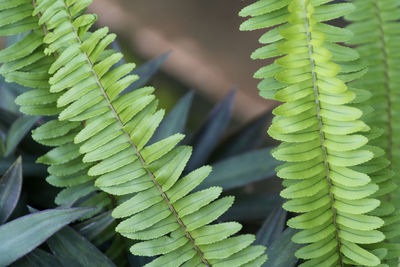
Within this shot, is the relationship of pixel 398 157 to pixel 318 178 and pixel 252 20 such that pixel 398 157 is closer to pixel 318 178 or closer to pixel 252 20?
pixel 318 178

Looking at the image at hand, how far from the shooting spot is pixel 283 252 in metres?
0.74

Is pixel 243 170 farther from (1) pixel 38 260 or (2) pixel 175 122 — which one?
(1) pixel 38 260

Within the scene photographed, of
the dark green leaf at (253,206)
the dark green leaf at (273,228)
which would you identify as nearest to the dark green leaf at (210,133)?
the dark green leaf at (253,206)

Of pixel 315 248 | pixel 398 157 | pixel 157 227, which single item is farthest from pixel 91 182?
pixel 398 157

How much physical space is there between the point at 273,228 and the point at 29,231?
0.36 m

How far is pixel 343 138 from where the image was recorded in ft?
2.03

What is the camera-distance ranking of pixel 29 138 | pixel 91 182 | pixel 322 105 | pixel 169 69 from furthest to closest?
pixel 169 69, pixel 29 138, pixel 91 182, pixel 322 105

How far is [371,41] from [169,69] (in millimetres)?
1003

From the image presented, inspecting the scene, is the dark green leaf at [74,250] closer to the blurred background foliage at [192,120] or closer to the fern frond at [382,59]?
the blurred background foliage at [192,120]

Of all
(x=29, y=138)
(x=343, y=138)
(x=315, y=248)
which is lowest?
(x=315, y=248)

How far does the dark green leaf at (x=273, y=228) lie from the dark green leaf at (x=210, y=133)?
268 millimetres

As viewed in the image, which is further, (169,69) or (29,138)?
(169,69)

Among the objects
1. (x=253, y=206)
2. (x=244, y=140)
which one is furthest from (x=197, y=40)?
(x=253, y=206)

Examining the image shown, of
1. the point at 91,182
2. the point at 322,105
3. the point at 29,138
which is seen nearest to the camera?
the point at 322,105
